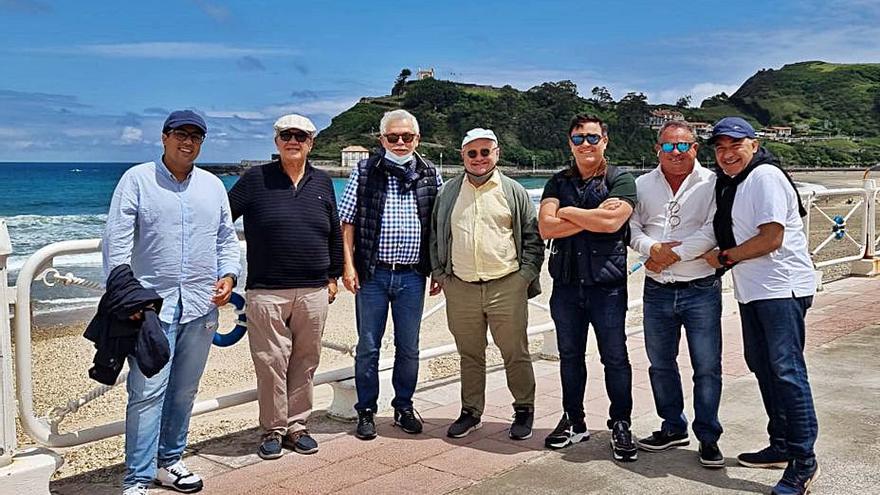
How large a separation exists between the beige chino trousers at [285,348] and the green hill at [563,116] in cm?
9114

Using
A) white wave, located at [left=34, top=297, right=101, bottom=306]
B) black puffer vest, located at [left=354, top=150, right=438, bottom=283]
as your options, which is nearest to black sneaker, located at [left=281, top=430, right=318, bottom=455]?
black puffer vest, located at [left=354, top=150, right=438, bottom=283]

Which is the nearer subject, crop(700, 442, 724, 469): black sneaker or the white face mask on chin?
crop(700, 442, 724, 469): black sneaker

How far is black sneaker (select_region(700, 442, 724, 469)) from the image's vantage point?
372 centimetres

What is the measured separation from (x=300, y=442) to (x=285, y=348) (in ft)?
1.64

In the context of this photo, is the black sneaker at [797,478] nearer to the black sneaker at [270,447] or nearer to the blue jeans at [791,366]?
the blue jeans at [791,366]

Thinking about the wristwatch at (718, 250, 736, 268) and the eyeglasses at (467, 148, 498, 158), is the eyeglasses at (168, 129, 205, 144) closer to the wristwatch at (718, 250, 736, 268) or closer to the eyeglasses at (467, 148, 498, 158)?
the eyeglasses at (467, 148, 498, 158)

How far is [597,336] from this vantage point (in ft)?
13.3

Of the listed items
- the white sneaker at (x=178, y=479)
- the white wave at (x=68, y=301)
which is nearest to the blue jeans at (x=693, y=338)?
the white sneaker at (x=178, y=479)

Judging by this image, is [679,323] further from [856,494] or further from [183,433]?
[183,433]

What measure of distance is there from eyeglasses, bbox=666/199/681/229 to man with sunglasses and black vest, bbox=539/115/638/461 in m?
0.17

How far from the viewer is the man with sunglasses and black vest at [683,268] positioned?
3729 mm

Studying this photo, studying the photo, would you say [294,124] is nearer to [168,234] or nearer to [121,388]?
[168,234]

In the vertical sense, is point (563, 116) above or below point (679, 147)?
above

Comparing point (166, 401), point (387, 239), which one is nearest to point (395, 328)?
point (387, 239)
